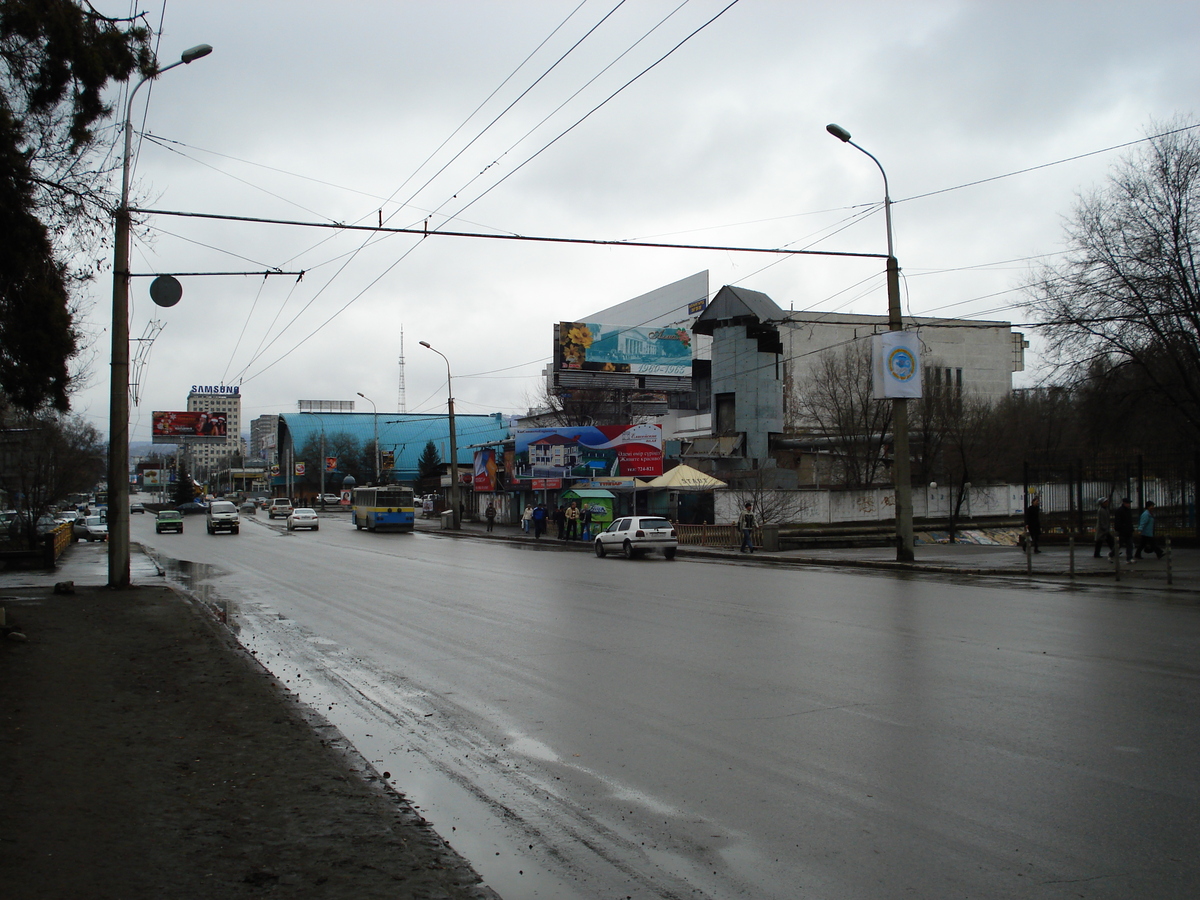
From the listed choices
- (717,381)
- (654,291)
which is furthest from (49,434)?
(654,291)

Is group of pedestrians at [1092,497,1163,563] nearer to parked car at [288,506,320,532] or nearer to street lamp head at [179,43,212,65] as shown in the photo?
street lamp head at [179,43,212,65]

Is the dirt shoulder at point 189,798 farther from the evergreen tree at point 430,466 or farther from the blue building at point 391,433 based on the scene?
the blue building at point 391,433

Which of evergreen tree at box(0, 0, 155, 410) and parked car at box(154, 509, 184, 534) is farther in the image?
parked car at box(154, 509, 184, 534)

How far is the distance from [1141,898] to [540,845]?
3043 mm

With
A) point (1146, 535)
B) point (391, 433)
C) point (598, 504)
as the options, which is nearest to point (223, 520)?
point (598, 504)

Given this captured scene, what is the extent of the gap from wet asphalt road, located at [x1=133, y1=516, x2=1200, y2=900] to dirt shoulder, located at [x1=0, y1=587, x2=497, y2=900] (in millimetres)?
438

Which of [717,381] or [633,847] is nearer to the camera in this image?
[633,847]

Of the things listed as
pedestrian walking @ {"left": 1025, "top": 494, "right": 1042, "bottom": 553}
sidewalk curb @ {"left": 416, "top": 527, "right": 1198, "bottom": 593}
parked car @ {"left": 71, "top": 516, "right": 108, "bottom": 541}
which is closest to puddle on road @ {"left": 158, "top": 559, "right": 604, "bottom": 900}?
sidewalk curb @ {"left": 416, "top": 527, "right": 1198, "bottom": 593}

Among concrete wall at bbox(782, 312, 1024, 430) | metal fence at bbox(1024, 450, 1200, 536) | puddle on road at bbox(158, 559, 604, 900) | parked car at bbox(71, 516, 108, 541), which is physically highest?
concrete wall at bbox(782, 312, 1024, 430)

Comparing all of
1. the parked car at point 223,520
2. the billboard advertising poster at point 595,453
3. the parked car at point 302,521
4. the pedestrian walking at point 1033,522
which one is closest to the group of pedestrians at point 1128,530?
the pedestrian walking at point 1033,522

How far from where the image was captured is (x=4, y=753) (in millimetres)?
6402

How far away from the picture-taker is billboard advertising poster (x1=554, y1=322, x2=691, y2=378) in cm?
6350

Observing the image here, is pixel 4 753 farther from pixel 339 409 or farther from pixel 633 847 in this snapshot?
pixel 339 409

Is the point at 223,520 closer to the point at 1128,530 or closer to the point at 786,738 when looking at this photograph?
the point at 1128,530
